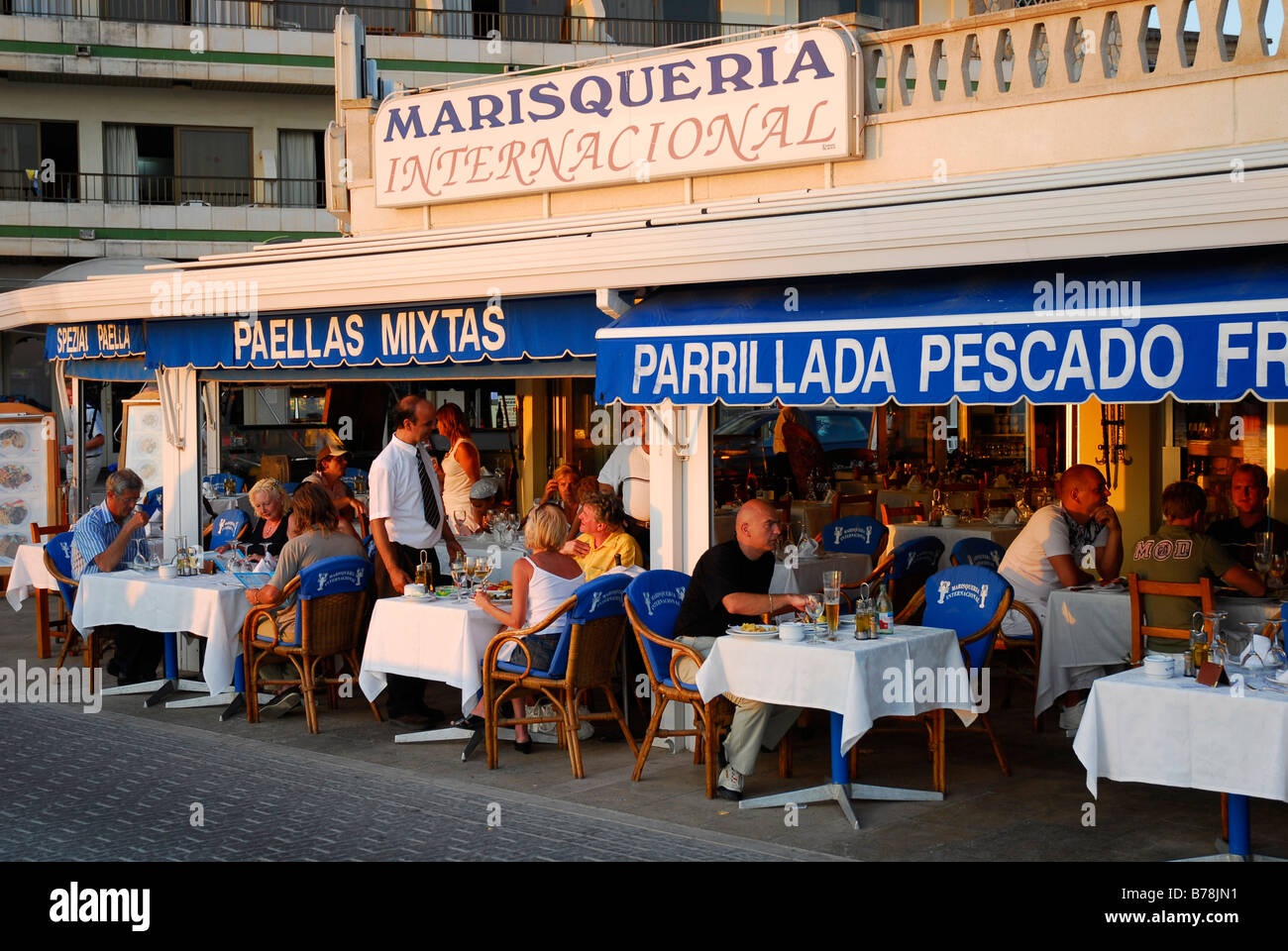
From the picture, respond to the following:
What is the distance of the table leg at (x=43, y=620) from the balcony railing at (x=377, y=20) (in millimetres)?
21232

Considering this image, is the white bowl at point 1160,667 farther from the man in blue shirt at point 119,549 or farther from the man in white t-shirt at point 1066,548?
the man in blue shirt at point 119,549

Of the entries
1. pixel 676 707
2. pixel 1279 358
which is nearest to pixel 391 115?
pixel 676 707

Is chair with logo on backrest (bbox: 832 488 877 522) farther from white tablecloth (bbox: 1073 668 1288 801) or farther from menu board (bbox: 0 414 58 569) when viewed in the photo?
menu board (bbox: 0 414 58 569)

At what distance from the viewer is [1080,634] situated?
8.58 meters

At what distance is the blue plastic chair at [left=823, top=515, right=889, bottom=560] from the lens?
11.4 meters

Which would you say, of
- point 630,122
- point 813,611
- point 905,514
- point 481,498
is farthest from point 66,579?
point 905,514

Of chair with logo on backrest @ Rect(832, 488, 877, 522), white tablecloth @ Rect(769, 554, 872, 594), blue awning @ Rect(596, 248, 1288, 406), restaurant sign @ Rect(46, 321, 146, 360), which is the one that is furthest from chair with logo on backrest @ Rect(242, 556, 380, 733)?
chair with logo on backrest @ Rect(832, 488, 877, 522)

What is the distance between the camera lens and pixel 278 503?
10.5 m

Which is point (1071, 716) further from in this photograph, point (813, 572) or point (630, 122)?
point (630, 122)

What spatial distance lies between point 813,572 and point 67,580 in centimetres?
548

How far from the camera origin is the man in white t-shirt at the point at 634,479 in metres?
10.4

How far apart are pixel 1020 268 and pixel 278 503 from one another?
18.7 ft
